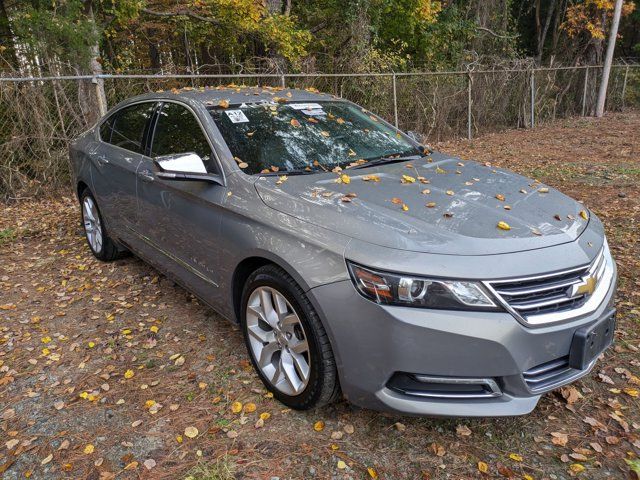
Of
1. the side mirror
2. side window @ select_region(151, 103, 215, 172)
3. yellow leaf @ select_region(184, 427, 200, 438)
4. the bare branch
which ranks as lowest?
yellow leaf @ select_region(184, 427, 200, 438)

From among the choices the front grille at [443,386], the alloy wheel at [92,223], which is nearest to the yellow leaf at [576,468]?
the front grille at [443,386]

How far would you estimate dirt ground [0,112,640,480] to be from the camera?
7.39ft

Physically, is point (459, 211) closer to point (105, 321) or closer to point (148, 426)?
point (148, 426)

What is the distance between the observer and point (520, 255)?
2061 millimetres

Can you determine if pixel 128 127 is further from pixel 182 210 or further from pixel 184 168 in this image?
pixel 184 168

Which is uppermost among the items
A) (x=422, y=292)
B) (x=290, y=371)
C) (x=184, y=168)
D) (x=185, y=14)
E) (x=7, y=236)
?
(x=185, y=14)

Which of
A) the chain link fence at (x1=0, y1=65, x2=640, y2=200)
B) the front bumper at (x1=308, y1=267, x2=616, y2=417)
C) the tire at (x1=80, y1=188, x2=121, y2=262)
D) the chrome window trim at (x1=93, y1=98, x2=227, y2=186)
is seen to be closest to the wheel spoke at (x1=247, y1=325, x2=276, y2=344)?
the front bumper at (x1=308, y1=267, x2=616, y2=417)

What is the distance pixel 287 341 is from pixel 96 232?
3137 millimetres

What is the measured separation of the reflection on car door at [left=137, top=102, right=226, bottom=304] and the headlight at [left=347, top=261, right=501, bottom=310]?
1.14 metres

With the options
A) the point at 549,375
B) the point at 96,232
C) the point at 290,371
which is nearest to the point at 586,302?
the point at 549,375

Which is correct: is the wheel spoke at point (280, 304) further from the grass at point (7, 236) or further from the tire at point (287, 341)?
the grass at point (7, 236)

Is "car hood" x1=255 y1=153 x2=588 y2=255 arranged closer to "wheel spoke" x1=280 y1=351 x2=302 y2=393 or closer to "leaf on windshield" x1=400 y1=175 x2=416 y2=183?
"leaf on windshield" x1=400 y1=175 x2=416 y2=183

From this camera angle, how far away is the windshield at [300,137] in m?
2.98

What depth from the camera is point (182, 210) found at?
315 centimetres
